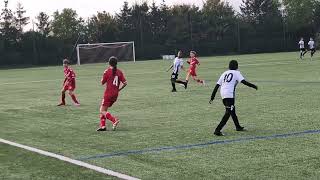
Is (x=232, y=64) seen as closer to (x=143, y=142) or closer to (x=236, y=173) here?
(x=143, y=142)

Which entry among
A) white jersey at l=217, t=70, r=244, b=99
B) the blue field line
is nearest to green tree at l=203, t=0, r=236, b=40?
white jersey at l=217, t=70, r=244, b=99

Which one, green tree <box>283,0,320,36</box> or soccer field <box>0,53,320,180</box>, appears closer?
soccer field <box>0,53,320,180</box>

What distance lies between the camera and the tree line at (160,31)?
7744 centimetres

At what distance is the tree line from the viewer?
7744 centimetres

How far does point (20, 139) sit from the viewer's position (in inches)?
481

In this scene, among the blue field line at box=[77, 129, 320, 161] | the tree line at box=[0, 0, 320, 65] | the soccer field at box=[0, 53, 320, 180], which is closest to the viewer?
the soccer field at box=[0, 53, 320, 180]

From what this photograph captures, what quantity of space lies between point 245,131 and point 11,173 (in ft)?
17.4

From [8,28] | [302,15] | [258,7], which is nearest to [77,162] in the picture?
[8,28]

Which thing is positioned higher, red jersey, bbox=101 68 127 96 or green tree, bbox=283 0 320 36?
green tree, bbox=283 0 320 36

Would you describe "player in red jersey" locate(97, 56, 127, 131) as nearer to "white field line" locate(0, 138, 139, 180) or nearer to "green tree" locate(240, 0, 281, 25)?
Result: "white field line" locate(0, 138, 139, 180)

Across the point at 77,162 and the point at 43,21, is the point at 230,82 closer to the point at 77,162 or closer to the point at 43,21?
the point at 77,162

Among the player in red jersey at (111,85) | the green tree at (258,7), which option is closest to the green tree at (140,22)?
the green tree at (258,7)

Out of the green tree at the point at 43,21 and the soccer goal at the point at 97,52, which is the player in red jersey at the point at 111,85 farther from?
the green tree at the point at 43,21

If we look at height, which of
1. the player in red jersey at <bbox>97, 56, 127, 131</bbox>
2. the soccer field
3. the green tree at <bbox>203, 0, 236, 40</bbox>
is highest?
the green tree at <bbox>203, 0, 236, 40</bbox>
